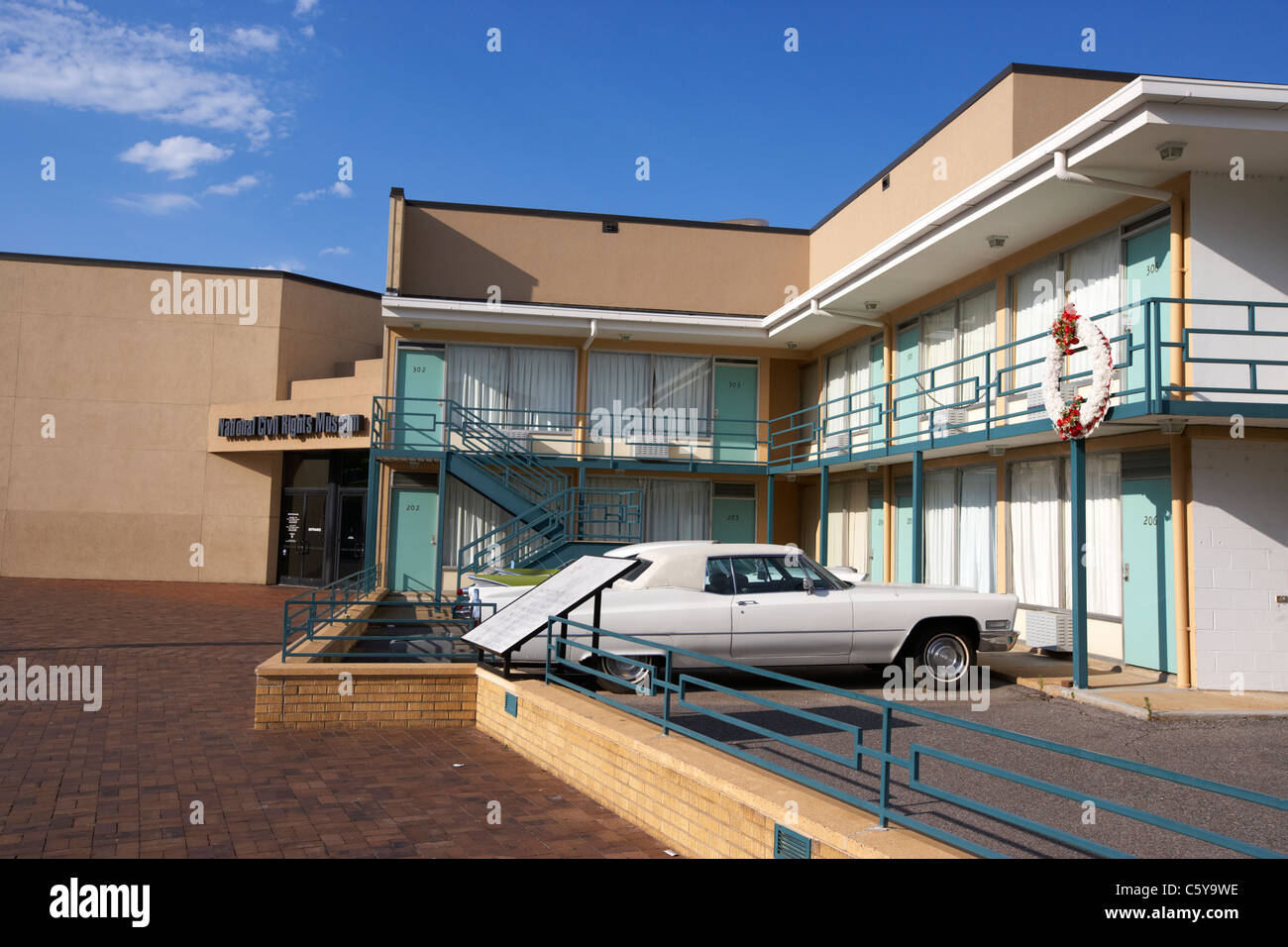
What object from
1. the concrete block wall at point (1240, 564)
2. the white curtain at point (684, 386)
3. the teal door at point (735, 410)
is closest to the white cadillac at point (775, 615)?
the concrete block wall at point (1240, 564)

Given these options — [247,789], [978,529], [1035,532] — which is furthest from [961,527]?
[247,789]

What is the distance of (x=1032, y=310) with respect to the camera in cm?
1316

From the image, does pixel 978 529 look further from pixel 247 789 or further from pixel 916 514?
pixel 247 789

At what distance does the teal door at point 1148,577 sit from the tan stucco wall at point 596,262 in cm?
1182

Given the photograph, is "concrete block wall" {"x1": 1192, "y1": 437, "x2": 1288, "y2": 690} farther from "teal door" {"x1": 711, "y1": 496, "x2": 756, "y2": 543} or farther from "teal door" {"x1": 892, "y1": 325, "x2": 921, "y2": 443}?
"teal door" {"x1": 711, "y1": 496, "x2": 756, "y2": 543}

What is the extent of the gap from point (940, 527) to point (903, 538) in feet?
4.16

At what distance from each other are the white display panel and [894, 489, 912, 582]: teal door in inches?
355

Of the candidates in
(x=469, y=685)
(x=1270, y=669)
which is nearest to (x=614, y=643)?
(x=469, y=685)

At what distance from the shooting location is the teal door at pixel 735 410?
20.5 metres

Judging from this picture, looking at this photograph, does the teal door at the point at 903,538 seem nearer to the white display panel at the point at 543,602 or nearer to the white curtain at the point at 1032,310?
the white curtain at the point at 1032,310

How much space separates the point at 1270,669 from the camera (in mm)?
9922
